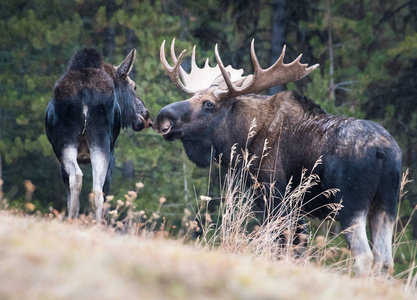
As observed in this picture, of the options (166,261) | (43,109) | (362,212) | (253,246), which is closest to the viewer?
(166,261)

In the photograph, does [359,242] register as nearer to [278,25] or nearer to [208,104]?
[208,104]

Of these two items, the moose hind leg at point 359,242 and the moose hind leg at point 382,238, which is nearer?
the moose hind leg at point 359,242

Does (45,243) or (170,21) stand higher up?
(170,21)

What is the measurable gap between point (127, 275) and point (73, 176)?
15.5ft

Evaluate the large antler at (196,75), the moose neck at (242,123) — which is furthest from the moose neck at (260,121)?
the large antler at (196,75)

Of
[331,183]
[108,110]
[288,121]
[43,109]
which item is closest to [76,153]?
[108,110]

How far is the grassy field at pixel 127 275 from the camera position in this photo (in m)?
3.19

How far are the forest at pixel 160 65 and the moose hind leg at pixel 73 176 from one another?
6464mm

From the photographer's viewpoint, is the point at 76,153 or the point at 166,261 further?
the point at 76,153

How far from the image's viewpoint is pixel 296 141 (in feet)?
25.2

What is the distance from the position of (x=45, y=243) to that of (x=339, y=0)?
45.3ft

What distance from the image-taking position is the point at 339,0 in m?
16.2

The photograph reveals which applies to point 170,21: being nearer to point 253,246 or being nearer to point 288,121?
point 288,121

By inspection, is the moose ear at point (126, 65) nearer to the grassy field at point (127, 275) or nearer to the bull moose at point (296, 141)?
the bull moose at point (296, 141)
